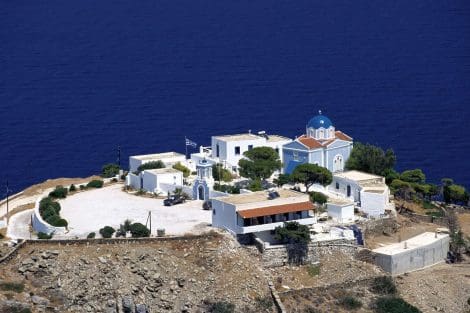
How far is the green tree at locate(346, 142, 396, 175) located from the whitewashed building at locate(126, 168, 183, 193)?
41.3ft

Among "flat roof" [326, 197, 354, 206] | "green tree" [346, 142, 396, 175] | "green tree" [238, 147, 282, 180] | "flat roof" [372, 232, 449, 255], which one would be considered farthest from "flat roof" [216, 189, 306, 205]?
"green tree" [346, 142, 396, 175]

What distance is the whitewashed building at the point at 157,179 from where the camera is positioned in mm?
88000

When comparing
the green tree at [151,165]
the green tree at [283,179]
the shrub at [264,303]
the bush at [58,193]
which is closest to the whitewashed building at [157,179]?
the green tree at [151,165]

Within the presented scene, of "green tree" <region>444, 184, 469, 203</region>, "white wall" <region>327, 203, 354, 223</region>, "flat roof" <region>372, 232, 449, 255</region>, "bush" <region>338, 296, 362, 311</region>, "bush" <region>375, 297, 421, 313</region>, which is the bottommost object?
"bush" <region>375, 297, 421, 313</region>

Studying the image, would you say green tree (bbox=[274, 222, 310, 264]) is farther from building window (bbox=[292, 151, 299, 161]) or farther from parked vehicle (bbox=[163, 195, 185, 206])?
building window (bbox=[292, 151, 299, 161])

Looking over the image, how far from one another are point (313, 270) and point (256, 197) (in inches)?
252

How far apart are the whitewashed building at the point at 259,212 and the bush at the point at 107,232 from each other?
21.3 ft

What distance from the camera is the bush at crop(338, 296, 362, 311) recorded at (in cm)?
7294

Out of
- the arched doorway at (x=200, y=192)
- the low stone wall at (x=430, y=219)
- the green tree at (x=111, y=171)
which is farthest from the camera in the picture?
the green tree at (x=111, y=171)

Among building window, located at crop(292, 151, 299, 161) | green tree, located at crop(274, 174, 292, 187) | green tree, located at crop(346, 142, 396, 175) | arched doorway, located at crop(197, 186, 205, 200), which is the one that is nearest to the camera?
arched doorway, located at crop(197, 186, 205, 200)

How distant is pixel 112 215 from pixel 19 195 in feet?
41.0

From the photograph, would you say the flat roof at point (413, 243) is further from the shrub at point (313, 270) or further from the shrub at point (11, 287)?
the shrub at point (11, 287)

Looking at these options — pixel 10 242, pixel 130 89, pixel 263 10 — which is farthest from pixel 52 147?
pixel 263 10

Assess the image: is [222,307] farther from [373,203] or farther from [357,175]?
[357,175]
